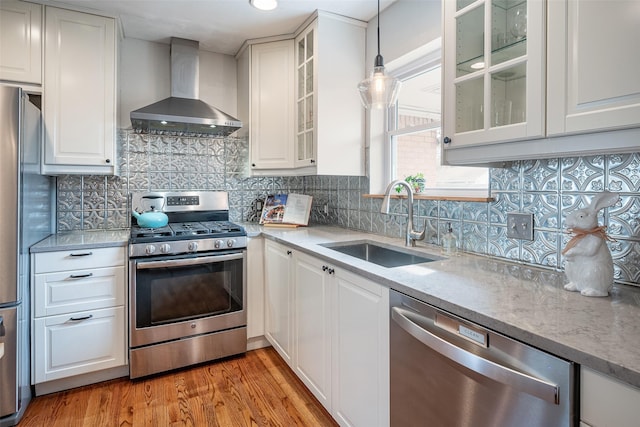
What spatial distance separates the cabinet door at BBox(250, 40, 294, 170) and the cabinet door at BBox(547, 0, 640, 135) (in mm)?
1904

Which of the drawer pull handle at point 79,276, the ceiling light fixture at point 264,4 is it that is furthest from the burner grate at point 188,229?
the ceiling light fixture at point 264,4

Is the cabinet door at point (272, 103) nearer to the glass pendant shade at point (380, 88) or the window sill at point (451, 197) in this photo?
the window sill at point (451, 197)

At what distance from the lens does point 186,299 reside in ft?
7.55

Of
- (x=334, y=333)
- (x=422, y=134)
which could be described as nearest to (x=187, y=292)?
(x=334, y=333)

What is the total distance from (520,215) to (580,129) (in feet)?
1.83

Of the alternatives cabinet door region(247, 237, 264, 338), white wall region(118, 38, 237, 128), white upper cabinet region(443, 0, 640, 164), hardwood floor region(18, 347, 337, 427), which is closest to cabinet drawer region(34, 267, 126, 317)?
hardwood floor region(18, 347, 337, 427)

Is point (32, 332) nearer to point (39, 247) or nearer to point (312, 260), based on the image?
point (39, 247)

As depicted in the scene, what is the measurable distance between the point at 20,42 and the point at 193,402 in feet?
7.70

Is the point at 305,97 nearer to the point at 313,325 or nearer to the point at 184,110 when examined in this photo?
the point at 184,110

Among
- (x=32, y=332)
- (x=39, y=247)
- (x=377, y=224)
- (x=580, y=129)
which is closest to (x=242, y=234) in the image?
(x=377, y=224)

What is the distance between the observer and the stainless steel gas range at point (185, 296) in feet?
7.12

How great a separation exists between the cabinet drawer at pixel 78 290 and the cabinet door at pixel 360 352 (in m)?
1.40

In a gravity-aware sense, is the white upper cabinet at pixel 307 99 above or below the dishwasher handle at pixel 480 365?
above

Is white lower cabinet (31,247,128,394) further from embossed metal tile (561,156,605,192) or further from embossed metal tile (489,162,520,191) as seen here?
embossed metal tile (561,156,605,192)
